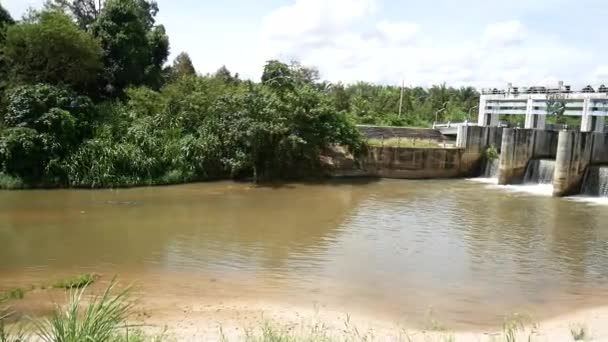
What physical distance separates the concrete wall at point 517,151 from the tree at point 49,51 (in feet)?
73.8

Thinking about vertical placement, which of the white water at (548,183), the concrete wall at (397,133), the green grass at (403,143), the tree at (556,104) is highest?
the tree at (556,104)

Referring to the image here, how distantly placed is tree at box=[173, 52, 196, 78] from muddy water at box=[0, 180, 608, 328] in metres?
18.2

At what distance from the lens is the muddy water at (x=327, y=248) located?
1059 centimetres

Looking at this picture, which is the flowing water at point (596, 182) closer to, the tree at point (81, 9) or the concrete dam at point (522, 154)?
the concrete dam at point (522, 154)

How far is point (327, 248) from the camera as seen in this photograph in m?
14.3

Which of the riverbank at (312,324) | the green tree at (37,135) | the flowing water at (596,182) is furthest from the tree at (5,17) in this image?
the flowing water at (596,182)

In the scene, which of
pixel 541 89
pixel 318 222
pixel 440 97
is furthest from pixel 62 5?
pixel 440 97

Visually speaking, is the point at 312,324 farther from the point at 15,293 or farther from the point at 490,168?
the point at 490,168

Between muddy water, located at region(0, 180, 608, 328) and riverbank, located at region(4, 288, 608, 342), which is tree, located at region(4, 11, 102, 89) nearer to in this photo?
muddy water, located at region(0, 180, 608, 328)

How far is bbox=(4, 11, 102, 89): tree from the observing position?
24.9 meters

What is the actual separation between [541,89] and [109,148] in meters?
24.8

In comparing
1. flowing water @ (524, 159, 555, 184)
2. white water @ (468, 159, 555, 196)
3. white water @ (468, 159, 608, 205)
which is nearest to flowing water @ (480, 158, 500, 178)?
white water @ (468, 159, 608, 205)

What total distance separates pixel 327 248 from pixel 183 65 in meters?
29.7

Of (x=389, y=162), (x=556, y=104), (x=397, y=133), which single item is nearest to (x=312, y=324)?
(x=389, y=162)
